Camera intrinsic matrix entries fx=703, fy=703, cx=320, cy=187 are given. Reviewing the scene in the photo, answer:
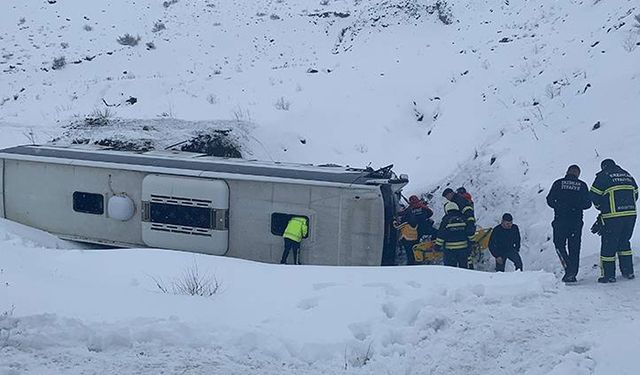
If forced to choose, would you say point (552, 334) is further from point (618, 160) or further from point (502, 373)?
point (618, 160)

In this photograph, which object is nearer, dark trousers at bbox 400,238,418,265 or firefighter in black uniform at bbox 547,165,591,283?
firefighter in black uniform at bbox 547,165,591,283

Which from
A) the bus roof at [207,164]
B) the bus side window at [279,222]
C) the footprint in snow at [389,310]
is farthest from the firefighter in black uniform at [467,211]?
the footprint in snow at [389,310]

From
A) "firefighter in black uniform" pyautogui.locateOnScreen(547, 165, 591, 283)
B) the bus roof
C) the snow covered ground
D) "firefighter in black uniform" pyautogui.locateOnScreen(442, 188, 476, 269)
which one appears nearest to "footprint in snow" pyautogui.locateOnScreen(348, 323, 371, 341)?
the snow covered ground

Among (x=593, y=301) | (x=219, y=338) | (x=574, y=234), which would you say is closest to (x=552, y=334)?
(x=593, y=301)

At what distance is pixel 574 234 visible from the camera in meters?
9.91

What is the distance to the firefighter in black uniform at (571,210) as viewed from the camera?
9.84m

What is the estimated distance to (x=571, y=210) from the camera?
32.5 ft

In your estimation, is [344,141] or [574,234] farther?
[344,141]

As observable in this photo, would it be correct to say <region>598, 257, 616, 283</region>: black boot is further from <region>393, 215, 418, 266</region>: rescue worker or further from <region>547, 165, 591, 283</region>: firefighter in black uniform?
<region>393, 215, 418, 266</region>: rescue worker

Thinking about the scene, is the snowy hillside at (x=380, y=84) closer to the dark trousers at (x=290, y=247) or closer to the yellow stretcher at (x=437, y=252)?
the yellow stretcher at (x=437, y=252)

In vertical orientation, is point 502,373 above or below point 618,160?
below

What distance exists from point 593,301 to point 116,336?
507 centimetres

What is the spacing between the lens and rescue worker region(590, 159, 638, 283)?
9227mm

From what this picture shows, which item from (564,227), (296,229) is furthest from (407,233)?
(564,227)
